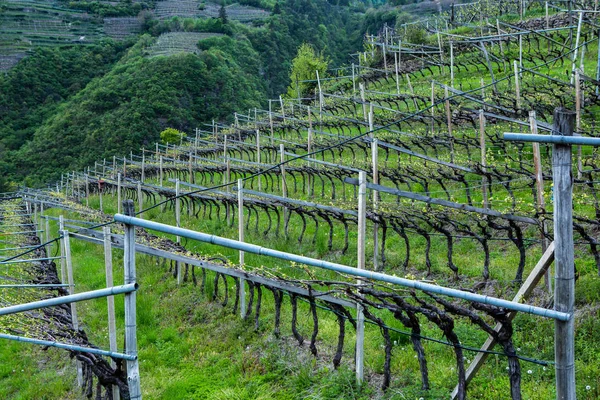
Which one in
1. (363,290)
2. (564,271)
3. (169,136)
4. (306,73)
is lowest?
(169,136)

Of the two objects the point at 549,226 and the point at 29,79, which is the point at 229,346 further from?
the point at 29,79

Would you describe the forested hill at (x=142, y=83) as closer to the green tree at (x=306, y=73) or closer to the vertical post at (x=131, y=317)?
the green tree at (x=306, y=73)

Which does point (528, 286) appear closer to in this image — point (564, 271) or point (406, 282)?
point (564, 271)

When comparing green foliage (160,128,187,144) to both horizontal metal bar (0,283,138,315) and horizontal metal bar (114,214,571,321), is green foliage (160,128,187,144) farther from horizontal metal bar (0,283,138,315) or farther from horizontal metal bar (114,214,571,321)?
horizontal metal bar (114,214,571,321)

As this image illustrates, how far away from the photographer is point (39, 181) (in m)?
42.0

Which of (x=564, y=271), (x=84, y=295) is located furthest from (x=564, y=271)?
(x=84, y=295)

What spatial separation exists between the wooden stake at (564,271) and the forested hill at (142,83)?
131 ft

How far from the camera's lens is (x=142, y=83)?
4828 centimetres

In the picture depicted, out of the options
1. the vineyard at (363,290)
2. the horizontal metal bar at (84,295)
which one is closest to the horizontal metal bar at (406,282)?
the vineyard at (363,290)

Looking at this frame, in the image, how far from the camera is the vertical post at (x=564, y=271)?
4.03 m

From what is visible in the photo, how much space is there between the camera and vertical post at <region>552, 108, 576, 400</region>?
4027 mm

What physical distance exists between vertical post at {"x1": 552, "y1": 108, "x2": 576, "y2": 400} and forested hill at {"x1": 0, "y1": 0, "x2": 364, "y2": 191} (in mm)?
40073

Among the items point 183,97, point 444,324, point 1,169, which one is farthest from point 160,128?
point 444,324

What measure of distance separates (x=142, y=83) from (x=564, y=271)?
4778 cm
